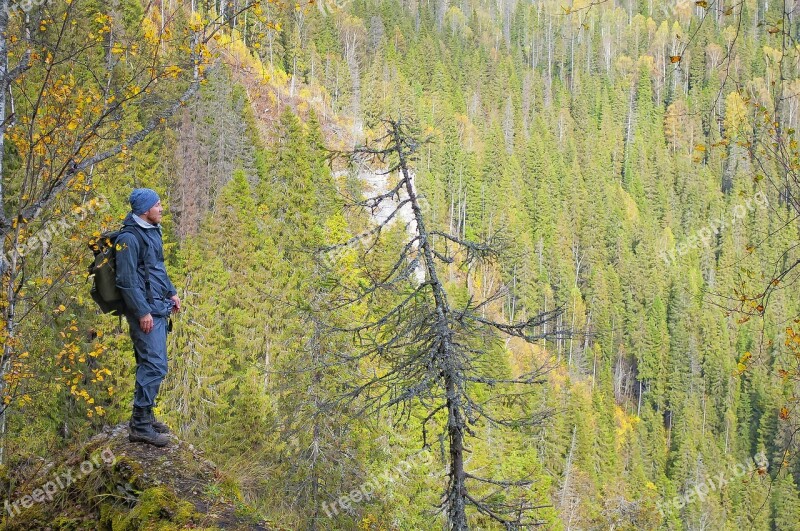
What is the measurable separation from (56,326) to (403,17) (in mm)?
93110

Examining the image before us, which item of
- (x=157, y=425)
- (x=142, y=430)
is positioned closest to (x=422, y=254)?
(x=157, y=425)

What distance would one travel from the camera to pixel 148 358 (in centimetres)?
481

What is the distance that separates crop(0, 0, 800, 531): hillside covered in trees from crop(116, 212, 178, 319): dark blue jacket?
60 centimetres

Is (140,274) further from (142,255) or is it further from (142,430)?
(142,430)

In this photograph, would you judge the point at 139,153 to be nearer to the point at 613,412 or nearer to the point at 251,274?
the point at 251,274

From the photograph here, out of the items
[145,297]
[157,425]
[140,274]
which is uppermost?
[140,274]

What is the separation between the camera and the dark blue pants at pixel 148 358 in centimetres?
480

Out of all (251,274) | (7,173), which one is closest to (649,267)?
(251,274)

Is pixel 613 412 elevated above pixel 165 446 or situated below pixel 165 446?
below

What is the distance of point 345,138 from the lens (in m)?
52.2

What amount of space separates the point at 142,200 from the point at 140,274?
22.3 inches

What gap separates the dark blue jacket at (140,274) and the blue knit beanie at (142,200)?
0.24ft

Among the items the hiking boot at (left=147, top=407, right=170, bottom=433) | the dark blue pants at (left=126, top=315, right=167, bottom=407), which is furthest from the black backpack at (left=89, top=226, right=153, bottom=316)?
the hiking boot at (left=147, top=407, right=170, bottom=433)

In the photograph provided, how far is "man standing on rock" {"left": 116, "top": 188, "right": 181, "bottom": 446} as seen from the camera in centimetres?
461
